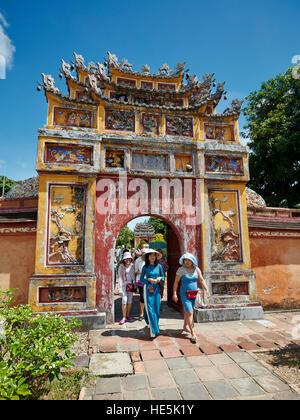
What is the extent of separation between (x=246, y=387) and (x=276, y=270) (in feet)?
14.9

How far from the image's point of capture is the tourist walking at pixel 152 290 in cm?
490

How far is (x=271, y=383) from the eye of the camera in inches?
129

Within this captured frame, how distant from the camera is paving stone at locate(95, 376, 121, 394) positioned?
3105mm

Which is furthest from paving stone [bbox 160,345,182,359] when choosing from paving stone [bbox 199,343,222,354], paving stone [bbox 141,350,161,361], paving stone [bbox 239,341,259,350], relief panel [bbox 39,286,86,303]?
relief panel [bbox 39,286,86,303]

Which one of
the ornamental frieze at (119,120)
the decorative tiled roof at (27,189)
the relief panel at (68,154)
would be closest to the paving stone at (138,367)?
the relief panel at (68,154)

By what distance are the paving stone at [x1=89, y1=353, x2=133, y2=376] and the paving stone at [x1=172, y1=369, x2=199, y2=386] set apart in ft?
2.23

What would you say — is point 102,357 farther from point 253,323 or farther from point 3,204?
point 3,204

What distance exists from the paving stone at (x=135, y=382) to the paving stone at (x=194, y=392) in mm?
508

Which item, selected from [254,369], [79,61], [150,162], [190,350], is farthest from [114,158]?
[254,369]

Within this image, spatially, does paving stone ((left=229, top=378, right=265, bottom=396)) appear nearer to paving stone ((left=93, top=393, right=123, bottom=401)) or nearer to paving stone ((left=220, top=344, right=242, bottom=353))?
paving stone ((left=220, top=344, right=242, bottom=353))

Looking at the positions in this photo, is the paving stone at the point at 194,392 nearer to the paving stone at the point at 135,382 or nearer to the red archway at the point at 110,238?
the paving stone at the point at 135,382

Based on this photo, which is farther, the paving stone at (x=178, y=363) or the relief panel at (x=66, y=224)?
the relief panel at (x=66, y=224)

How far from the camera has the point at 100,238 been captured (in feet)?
19.6
